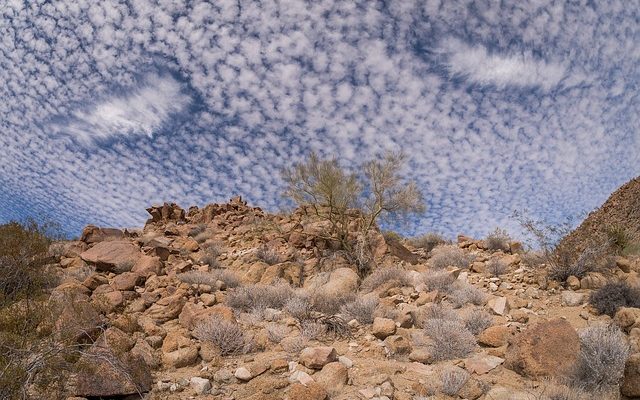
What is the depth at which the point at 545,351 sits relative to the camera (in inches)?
221

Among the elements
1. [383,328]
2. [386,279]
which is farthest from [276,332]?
[386,279]

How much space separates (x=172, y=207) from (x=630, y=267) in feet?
66.6

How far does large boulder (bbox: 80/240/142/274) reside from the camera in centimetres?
1127

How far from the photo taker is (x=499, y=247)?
14242mm

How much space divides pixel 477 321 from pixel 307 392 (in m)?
3.85

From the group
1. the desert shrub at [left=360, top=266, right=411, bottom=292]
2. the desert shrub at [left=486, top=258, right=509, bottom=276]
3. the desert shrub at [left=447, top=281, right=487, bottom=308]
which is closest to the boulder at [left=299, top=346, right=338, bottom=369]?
the desert shrub at [left=447, top=281, right=487, bottom=308]

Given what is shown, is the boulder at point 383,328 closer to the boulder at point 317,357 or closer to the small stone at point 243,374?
the boulder at point 317,357

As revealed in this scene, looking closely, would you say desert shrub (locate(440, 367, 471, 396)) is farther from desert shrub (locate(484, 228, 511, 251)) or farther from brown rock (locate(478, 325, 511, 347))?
desert shrub (locate(484, 228, 511, 251))

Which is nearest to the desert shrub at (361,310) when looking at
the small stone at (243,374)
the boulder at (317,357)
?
the boulder at (317,357)

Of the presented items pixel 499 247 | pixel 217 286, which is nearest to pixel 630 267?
pixel 499 247

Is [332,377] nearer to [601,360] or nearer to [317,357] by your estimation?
[317,357]

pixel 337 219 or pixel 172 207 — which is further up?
pixel 337 219

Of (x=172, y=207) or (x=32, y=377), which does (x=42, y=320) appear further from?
(x=172, y=207)

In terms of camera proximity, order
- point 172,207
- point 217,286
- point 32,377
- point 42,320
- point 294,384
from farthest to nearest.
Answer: point 172,207
point 217,286
point 42,320
point 294,384
point 32,377
